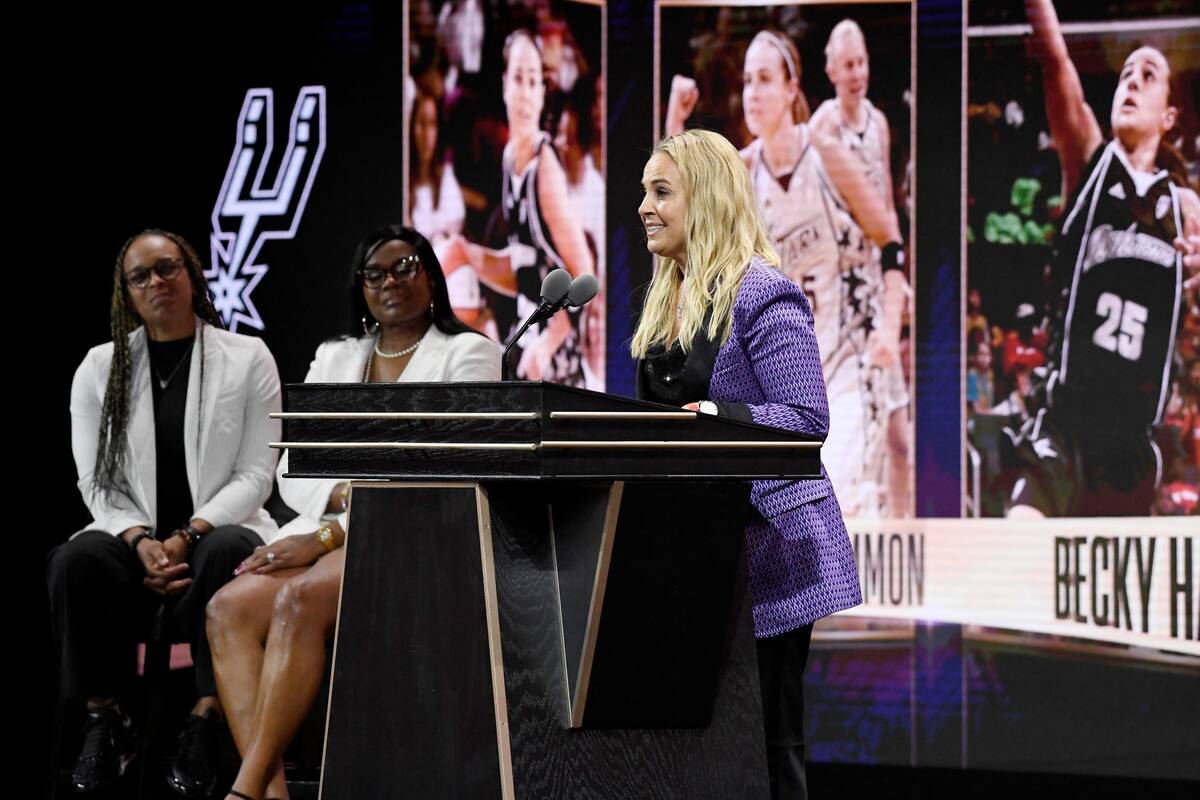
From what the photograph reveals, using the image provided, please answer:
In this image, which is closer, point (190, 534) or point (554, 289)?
point (554, 289)

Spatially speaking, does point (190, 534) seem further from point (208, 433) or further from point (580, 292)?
point (580, 292)

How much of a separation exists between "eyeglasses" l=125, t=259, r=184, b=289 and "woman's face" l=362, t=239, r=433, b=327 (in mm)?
602

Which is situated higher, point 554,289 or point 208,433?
point 554,289

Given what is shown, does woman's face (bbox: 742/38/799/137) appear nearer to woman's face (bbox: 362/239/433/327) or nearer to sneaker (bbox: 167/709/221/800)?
woman's face (bbox: 362/239/433/327)

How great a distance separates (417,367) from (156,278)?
842 millimetres

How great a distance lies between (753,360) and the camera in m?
2.67

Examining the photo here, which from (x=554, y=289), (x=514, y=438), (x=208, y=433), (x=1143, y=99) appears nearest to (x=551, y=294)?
(x=554, y=289)

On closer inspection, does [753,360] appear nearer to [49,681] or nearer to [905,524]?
[905,524]

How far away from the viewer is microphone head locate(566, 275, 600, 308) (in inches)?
96.3

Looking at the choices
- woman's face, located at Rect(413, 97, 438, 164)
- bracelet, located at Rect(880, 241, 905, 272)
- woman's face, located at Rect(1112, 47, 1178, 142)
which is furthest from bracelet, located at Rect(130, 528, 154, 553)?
woman's face, located at Rect(1112, 47, 1178, 142)

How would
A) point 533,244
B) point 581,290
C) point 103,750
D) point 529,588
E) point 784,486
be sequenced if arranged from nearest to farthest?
point 529,588 < point 581,290 < point 784,486 < point 103,750 < point 533,244

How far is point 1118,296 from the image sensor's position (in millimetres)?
4641

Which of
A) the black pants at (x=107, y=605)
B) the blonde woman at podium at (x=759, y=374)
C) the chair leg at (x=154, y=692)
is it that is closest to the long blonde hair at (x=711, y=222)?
the blonde woman at podium at (x=759, y=374)

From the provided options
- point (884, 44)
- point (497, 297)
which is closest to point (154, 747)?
point (497, 297)
